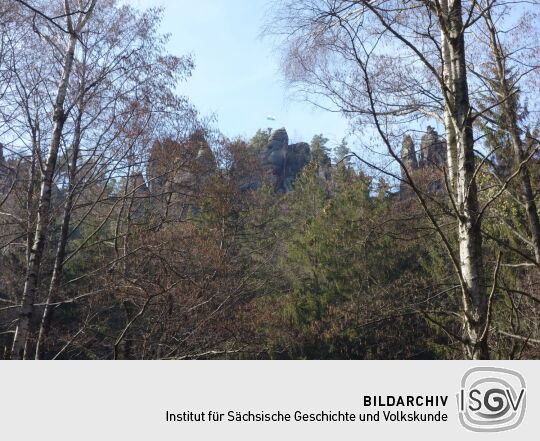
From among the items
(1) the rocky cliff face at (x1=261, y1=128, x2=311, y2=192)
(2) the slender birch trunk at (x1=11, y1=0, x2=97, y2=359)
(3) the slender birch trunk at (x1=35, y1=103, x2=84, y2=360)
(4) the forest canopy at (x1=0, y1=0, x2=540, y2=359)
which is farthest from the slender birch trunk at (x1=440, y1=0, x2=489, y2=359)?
(1) the rocky cliff face at (x1=261, y1=128, x2=311, y2=192)

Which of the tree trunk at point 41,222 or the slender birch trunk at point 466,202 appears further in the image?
the tree trunk at point 41,222

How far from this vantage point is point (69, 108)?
6.09m

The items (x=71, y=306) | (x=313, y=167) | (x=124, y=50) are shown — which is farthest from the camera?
(x=71, y=306)
